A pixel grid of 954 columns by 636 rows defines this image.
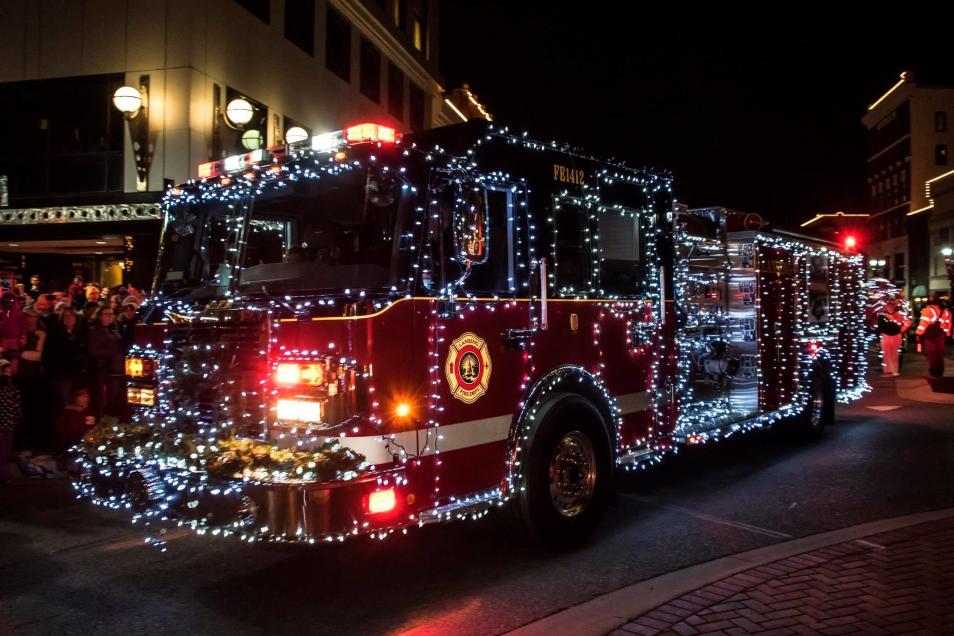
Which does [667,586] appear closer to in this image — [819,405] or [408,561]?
[408,561]

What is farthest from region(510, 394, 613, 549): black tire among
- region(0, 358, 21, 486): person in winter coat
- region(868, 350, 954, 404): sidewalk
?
region(868, 350, 954, 404): sidewalk

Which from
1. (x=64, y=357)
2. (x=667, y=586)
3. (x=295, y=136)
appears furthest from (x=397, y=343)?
(x=64, y=357)

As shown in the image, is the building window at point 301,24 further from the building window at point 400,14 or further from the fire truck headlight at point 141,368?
the fire truck headlight at point 141,368

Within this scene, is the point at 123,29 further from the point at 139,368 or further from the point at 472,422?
the point at 472,422

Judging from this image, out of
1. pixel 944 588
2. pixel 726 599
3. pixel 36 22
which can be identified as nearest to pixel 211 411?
pixel 726 599

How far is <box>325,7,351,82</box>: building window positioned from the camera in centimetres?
2184

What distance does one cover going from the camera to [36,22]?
15969 mm

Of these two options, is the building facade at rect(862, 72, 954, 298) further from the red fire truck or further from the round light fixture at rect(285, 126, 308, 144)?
the red fire truck

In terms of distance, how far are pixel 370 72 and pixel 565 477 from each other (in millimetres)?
21712

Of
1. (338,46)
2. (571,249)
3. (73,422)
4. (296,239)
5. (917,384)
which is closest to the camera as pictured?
(296,239)

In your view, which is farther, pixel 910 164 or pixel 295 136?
pixel 910 164

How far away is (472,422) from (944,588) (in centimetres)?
306

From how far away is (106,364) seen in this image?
912cm

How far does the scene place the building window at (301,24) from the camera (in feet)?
63.4
